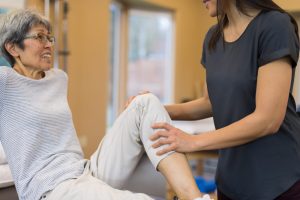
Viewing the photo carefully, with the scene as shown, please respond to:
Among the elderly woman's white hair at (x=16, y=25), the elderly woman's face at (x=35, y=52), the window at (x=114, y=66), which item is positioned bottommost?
the window at (x=114, y=66)

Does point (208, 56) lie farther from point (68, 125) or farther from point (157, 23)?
point (157, 23)

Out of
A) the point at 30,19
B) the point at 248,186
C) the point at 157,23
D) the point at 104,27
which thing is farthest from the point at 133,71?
the point at 248,186

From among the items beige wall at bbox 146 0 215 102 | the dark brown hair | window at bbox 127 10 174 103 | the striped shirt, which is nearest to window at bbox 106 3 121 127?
window at bbox 127 10 174 103

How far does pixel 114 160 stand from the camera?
4.56 feet

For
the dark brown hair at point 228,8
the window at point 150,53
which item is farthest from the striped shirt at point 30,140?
the window at point 150,53

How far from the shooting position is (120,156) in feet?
4.51

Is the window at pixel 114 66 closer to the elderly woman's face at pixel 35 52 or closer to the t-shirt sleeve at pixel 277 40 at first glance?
the elderly woman's face at pixel 35 52

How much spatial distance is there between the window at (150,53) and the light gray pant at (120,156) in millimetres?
3682

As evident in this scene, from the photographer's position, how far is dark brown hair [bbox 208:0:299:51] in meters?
1.18

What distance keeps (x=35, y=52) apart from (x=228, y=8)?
0.76 m

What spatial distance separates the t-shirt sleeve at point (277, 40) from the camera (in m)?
1.08

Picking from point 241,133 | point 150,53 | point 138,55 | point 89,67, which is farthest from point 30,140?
point 150,53

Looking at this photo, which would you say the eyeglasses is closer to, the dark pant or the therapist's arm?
the therapist's arm

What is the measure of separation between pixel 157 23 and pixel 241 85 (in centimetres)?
435
